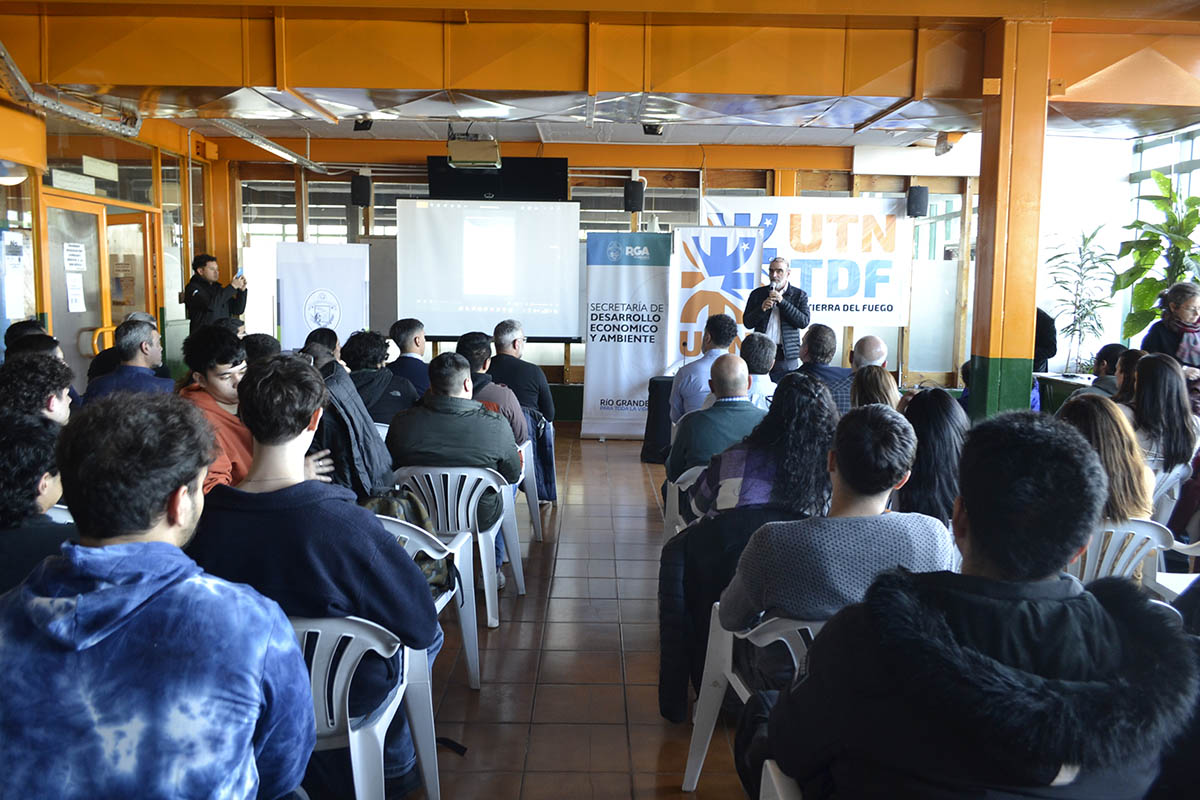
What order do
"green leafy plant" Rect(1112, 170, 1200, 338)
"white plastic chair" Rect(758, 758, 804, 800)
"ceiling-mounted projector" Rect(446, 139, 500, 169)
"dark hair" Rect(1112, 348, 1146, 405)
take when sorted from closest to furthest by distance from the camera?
1. "white plastic chair" Rect(758, 758, 804, 800)
2. "dark hair" Rect(1112, 348, 1146, 405)
3. "green leafy plant" Rect(1112, 170, 1200, 338)
4. "ceiling-mounted projector" Rect(446, 139, 500, 169)

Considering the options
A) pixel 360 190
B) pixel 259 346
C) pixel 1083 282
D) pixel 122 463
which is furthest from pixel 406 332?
pixel 1083 282

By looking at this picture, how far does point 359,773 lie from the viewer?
184cm

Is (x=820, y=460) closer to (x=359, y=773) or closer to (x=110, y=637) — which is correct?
(x=359, y=773)

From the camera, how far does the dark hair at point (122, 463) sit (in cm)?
115

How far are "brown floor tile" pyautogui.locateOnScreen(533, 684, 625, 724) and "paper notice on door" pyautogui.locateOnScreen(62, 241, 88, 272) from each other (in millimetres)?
5556

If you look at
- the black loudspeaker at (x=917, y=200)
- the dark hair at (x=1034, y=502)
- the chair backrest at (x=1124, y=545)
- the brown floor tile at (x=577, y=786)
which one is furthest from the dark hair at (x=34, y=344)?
the black loudspeaker at (x=917, y=200)

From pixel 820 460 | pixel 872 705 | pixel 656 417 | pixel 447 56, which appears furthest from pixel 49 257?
pixel 872 705

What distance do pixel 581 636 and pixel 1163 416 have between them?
2308mm

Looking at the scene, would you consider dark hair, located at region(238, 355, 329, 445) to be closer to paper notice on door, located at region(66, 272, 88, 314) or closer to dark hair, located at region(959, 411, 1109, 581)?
dark hair, located at region(959, 411, 1109, 581)

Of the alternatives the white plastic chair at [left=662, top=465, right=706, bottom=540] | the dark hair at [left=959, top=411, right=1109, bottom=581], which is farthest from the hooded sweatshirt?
the white plastic chair at [left=662, top=465, right=706, bottom=540]

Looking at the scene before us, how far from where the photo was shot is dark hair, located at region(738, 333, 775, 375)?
4.62 metres

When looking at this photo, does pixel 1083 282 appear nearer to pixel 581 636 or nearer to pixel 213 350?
pixel 581 636

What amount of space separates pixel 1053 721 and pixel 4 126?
6.56 m

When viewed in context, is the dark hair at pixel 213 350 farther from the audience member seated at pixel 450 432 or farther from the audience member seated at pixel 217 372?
the audience member seated at pixel 450 432
